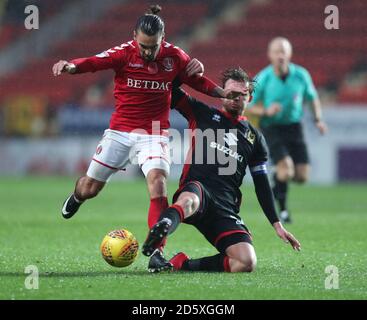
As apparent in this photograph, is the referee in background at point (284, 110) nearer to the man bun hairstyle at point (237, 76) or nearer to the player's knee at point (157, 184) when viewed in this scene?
the man bun hairstyle at point (237, 76)

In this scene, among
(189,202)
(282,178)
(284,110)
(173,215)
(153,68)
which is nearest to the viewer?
(173,215)

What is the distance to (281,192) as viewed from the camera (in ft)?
36.7

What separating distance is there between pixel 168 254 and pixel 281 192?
11.9ft

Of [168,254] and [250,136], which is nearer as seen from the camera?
[250,136]

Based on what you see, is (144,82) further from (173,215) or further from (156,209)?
(173,215)

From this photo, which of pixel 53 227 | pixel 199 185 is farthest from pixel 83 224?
pixel 199 185

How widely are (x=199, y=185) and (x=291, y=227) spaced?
390 centimetres

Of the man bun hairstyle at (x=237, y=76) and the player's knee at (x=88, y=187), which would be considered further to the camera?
the player's knee at (x=88, y=187)

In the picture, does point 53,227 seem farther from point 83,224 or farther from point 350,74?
point 350,74

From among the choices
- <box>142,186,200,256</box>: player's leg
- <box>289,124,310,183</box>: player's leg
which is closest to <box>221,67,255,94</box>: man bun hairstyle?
<box>142,186,200,256</box>: player's leg

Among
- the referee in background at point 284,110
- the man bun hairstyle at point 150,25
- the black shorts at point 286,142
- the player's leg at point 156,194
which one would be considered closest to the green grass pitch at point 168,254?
the player's leg at point 156,194

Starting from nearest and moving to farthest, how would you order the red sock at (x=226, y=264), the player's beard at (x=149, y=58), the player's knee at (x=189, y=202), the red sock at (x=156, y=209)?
the player's knee at (x=189, y=202), the red sock at (x=226, y=264), the red sock at (x=156, y=209), the player's beard at (x=149, y=58)

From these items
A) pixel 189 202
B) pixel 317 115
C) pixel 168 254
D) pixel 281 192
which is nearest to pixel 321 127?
pixel 317 115

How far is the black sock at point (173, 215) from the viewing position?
20.0 ft
